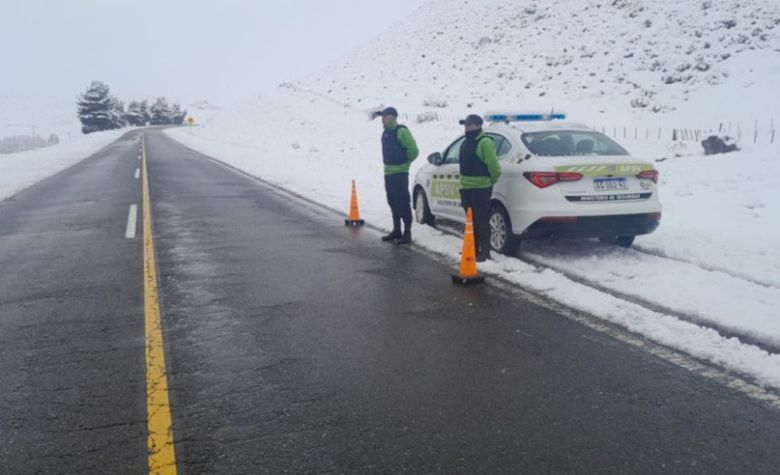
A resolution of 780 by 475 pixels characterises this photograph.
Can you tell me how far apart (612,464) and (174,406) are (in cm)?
264

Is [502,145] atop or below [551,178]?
atop

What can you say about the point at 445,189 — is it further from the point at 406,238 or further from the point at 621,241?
the point at 621,241

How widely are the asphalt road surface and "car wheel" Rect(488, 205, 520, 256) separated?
982 mm

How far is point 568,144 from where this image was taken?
7820 mm

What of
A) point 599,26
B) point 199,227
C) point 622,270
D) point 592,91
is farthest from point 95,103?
point 622,270

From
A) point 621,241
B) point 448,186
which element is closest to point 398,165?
point 448,186

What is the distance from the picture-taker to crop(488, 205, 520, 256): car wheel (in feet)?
25.5

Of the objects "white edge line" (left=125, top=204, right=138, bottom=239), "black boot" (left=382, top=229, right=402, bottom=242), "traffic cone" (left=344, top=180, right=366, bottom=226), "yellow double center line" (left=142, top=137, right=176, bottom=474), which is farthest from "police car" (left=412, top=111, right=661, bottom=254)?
"white edge line" (left=125, top=204, right=138, bottom=239)

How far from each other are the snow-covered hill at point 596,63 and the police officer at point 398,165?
1405cm

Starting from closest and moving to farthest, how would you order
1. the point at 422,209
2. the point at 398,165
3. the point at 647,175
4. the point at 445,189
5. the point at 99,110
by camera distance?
the point at 647,175 → the point at 398,165 → the point at 445,189 → the point at 422,209 → the point at 99,110

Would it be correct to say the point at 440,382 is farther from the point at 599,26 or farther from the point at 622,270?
the point at 599,26

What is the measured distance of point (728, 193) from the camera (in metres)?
10.9

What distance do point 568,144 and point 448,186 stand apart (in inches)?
85.6

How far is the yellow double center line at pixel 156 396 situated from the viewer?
3219mm
